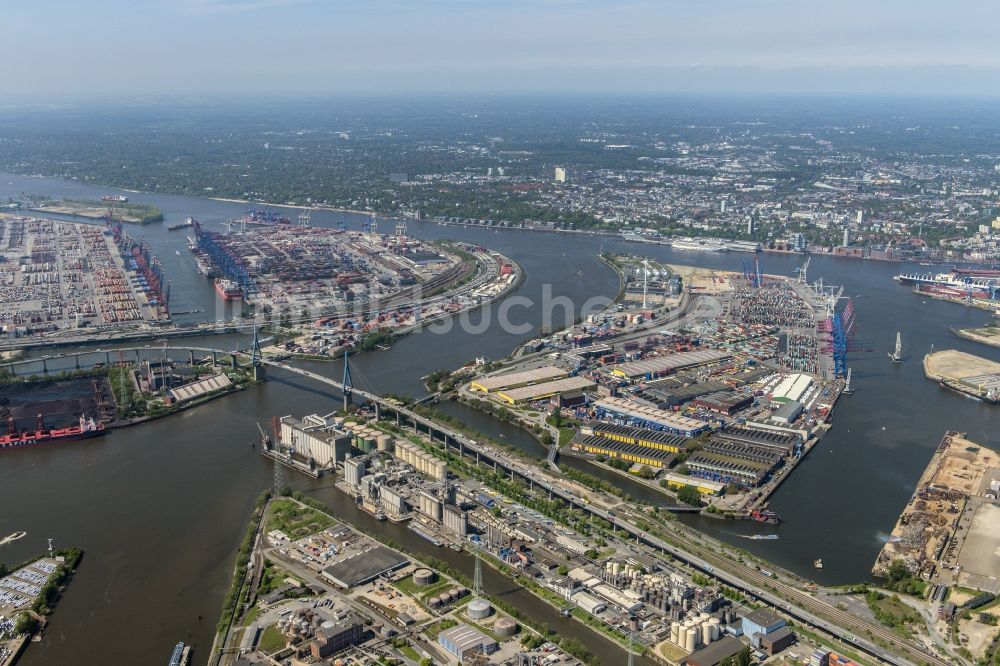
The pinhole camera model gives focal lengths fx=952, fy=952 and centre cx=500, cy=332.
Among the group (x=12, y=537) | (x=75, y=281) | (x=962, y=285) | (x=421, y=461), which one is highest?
(x=962, y=285)

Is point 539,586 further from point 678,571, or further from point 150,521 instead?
point 150,521

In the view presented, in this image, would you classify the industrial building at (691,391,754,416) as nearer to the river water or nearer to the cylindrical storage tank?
the river water

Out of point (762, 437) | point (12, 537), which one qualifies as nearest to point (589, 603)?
point (762, 437)

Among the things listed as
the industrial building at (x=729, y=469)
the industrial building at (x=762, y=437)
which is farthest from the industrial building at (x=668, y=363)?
the industrial building at (x=729, y=469)

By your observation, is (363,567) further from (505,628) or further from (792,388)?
(792,388)

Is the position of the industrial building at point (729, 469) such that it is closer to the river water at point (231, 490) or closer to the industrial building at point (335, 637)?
the river water at point (231, 490)

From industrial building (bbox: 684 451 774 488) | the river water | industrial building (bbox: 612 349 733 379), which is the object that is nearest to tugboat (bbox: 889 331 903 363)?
the river water
